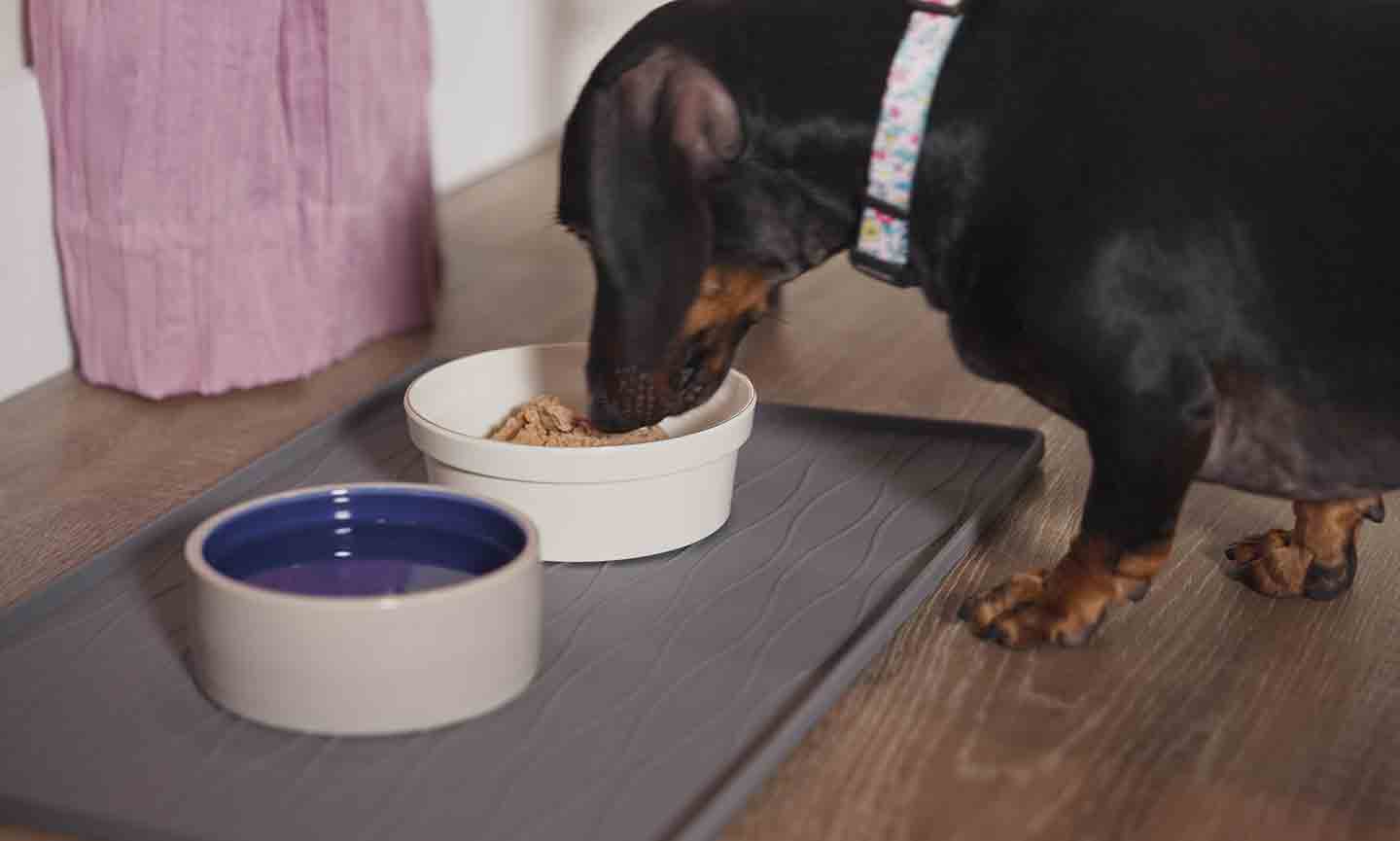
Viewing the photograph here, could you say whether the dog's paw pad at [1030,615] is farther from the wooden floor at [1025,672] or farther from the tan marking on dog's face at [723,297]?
the tan marking on dog's face at [723,297]

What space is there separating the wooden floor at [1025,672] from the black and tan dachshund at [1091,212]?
3.9 inches

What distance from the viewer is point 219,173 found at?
2.04m

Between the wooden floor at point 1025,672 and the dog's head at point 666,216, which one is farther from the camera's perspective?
the dog's head at point 666,216

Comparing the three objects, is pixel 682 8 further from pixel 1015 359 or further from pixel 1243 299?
pixel 1243 299

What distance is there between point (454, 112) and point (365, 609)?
1.95 m

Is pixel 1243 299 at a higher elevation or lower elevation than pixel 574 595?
higher

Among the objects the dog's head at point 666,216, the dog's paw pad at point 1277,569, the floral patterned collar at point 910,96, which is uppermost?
the floral patterned collar at point 910,96

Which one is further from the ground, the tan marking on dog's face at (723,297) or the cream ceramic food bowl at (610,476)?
the tan marking on dog's face at (723,297)

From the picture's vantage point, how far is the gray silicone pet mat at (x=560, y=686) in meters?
1.25

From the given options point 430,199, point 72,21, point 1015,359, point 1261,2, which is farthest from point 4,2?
point 1261,2

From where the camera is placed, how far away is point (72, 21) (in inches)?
75.9

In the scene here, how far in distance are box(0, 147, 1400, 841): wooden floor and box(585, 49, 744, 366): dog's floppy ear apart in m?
0.37

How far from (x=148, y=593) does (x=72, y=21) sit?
2.24 ft

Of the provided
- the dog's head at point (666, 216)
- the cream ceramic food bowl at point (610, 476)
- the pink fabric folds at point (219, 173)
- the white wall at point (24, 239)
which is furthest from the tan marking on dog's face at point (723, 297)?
the white wall at point (24, 239)
